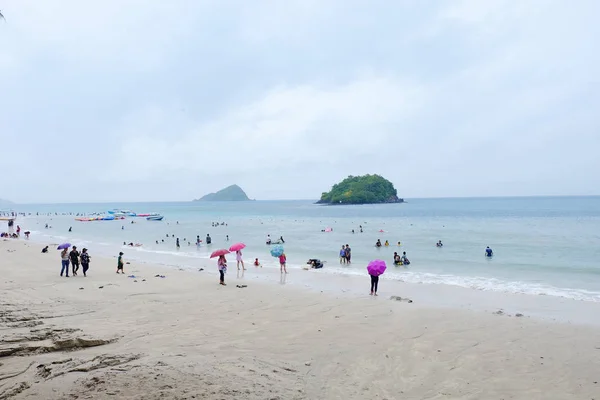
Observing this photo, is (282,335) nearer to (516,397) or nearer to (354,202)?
(516,397)

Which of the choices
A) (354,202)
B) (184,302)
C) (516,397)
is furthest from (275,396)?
(354,202)

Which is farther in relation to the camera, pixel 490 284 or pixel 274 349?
pixel 490 284

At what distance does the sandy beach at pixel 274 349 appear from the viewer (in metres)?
6.17

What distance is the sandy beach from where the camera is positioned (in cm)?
617

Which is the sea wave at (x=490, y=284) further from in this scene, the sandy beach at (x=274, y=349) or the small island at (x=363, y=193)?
the small island at (x=363, y=193)

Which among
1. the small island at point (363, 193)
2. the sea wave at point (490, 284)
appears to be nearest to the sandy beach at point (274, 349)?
the sea wave at point (490, 284)

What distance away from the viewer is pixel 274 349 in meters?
8.54

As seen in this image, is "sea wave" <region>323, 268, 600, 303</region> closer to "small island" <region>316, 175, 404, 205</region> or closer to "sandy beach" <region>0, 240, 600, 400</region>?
"sandy beach" <region>0, 240, 600, 400</region>

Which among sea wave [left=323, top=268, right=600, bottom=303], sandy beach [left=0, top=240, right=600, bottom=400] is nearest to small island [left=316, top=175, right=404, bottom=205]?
sea wave [left=323, top=268, right=600, bottom=303]

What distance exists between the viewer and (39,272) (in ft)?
63.4

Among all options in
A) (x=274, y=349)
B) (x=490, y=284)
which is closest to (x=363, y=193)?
(x=490, y=284)

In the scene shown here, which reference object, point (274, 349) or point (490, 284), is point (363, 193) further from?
point (274, 349)

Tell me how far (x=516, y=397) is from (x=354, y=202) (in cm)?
18311

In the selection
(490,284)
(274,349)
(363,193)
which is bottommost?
(490,284)
